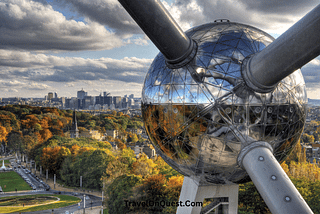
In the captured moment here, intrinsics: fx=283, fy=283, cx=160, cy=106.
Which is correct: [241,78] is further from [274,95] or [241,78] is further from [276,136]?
[276,136]

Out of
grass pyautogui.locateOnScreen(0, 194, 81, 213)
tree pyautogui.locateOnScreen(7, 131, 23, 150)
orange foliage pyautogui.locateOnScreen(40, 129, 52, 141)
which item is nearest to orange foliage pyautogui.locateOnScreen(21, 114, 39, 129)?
orange foliage pyautogui.locateOnScreen(40, 129, 52, 141)

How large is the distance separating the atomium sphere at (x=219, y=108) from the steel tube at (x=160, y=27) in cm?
57

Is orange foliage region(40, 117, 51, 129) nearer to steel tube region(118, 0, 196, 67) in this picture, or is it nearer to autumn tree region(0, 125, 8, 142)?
autumn tree region(0, 125, 8, 142)

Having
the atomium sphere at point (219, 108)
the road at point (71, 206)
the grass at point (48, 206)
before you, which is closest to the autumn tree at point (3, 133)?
the road at point (71, 206)

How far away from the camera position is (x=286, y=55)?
5.90 metres

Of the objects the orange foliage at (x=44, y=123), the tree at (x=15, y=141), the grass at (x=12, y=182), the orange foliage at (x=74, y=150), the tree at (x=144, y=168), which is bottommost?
the grass at (x=12, y=182)

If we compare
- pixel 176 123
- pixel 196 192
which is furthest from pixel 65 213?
pixel 176 123

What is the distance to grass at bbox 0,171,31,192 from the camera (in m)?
49.0

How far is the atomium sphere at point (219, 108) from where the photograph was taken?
280 inches

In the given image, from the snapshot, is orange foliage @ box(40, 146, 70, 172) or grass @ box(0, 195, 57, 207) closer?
grass @ box(0, 195, 57, 207)

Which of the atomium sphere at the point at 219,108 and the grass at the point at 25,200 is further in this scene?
the grass at the point at 25,200

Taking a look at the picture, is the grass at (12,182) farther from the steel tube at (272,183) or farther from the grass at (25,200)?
the steel tube at (272,183)

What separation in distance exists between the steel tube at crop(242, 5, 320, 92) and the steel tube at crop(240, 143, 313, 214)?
5.27 feet

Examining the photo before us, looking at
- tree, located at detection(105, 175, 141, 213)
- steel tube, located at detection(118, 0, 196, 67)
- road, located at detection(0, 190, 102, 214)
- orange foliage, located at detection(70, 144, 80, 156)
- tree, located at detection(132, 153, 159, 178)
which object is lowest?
road, located at detection(0, 190, 102, 214)
